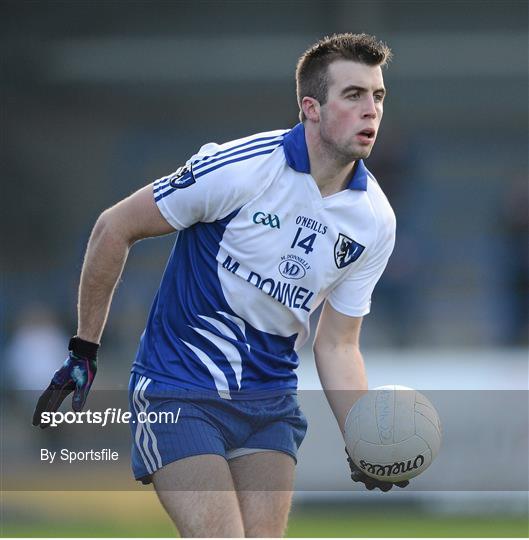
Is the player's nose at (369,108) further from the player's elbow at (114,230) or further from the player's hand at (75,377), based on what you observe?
the player's hand at (75,377)

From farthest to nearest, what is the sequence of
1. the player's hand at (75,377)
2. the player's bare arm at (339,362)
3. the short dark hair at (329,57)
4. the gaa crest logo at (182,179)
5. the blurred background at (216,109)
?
the blurred background at (216,109)
the player's bare arm at (339,362)
the player's hand at (75,377)
the short dark hair at (329,57)
the gaa crest logo at (182,179)

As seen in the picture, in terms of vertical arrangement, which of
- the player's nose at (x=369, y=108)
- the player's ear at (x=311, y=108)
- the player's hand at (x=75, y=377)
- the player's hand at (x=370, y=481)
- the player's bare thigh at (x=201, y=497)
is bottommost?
the player's bare thigh at (x=201, y=497)

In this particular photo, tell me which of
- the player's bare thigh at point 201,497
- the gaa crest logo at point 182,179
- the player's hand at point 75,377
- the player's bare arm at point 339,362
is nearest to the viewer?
the player's bare thigh at point 201,497

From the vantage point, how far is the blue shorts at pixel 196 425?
4777 mm

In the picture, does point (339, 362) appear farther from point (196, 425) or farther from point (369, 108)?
point (369, 108)

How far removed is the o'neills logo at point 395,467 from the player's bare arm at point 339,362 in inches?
11.3

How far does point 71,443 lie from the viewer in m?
11.3

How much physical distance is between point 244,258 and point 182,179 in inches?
16.5

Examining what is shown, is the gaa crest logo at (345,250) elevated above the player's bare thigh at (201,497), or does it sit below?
above

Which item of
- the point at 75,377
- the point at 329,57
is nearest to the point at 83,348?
the point at 75,377

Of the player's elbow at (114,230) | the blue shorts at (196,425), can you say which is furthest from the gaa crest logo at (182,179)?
the blue shorts at (196,425)

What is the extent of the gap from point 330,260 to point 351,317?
373 millimetres

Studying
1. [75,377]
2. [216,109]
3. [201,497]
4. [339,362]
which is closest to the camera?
[201,497]

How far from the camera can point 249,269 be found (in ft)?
16.5
